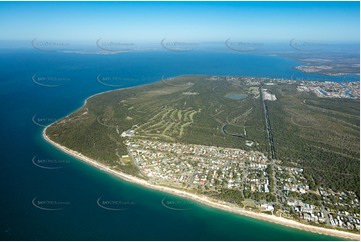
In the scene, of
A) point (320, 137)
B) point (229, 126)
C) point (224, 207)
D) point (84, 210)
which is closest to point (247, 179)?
point (224, 207)

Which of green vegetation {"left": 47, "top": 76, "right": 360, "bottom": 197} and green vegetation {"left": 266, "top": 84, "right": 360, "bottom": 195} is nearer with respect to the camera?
green vegetation {"left": 266, "top": 84, "right": 360, "bottom": 195}

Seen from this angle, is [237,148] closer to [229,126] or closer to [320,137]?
[229,126]

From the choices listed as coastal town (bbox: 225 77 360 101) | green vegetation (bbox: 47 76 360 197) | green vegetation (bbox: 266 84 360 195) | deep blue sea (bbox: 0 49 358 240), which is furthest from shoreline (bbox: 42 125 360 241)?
coastal town (bbox: 225 77 360 101)

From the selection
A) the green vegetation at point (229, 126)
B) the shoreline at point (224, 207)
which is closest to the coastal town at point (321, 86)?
the green vegetation at point (229, 126)

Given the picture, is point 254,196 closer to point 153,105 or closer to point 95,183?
point 95,183

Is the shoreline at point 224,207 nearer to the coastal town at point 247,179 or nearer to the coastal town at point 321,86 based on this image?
the coastal town at point 247,179

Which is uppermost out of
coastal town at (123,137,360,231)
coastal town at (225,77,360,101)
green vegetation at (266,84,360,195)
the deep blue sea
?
coastal town at (225,77,360,101)

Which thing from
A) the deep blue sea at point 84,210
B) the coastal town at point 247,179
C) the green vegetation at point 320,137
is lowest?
the deep blue sea at point 84,210

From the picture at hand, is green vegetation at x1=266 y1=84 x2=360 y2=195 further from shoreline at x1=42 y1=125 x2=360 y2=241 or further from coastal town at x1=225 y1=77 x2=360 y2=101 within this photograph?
shoreline at x1=42 y1=125 x2=360 y2=241
